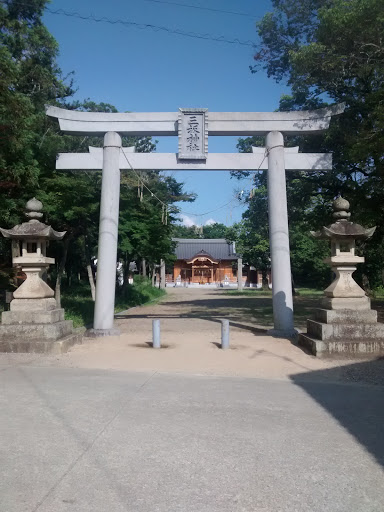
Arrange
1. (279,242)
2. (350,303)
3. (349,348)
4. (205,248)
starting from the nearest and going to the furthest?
(349,348), (350,303), (279,242), (205,248)

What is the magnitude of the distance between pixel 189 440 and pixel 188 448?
0.66 ft

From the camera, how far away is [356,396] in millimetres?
5828

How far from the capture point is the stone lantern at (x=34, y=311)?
8.91m

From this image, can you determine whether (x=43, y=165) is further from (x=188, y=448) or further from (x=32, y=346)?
(x=188, y=448)

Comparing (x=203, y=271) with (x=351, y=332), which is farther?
(x=203, y=271)

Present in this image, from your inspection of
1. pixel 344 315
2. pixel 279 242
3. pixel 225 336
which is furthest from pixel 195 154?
pixel 344 315

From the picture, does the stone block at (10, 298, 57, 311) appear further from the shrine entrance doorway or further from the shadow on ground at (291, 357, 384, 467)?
the shrine entrance doorway

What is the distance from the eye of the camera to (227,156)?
11992mm

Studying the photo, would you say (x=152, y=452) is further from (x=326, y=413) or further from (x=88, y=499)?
(x=326, y=413)

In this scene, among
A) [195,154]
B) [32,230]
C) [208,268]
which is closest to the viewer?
[32,230]

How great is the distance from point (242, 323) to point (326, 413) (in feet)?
30.9

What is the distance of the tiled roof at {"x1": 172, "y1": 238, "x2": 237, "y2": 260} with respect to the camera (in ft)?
178

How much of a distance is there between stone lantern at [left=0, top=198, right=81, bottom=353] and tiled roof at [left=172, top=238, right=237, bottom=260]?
1724 inches

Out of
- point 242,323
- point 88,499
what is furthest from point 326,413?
point 242,323
